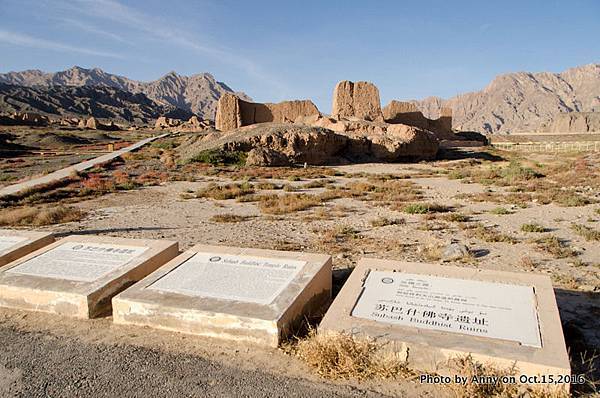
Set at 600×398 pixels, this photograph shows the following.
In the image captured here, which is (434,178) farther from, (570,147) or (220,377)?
(570,147)

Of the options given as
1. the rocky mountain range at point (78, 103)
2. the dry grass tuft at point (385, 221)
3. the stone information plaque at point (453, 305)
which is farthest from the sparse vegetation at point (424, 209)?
the rocky mountain range at point (78, 103)

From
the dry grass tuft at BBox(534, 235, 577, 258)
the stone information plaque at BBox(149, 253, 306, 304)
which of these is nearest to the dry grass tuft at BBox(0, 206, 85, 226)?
the stone information plaque at BBox(149, 253, 306, 304)

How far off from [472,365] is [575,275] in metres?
3.92

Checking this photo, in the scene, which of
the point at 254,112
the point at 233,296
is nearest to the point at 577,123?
the point at 254,112

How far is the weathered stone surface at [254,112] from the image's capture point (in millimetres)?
32875

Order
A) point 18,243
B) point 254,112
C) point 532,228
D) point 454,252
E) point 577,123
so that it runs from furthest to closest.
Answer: point 577,123, point 254,112, point 532,228, point 454,252, point 18,243

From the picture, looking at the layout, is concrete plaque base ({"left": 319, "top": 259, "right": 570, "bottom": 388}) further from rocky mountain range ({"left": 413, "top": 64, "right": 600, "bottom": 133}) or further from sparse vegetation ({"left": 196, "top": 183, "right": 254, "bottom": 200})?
rocky mountain range ({"left": 413, "top": 64, "right": 600, "bottom": 133})

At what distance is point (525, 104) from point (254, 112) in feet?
586

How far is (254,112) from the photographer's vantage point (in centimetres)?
3444

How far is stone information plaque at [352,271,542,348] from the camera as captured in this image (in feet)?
10.8

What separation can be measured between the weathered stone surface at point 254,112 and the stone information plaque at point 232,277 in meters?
29.2

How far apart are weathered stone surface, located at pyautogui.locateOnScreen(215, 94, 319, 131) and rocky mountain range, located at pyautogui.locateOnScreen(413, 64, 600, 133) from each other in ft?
449

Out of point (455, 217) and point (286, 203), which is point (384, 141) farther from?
point (455, 217)

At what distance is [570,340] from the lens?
13.2 feet
